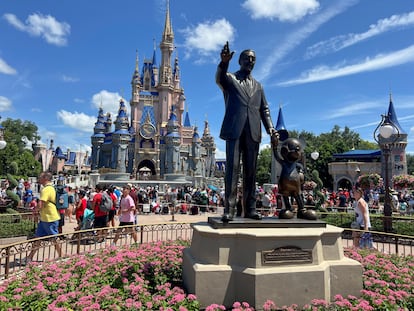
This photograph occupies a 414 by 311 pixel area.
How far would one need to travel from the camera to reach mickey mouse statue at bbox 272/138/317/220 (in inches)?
181

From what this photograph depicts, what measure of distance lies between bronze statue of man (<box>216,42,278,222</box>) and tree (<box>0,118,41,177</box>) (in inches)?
1348

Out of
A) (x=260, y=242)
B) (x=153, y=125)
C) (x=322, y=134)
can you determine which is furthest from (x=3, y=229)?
(x=322, y=134)

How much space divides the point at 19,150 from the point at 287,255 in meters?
62.5

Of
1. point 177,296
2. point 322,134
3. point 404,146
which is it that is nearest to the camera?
point 177,296

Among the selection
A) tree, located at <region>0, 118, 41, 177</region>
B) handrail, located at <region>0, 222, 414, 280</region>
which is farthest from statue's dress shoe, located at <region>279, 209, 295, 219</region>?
tree, located at <region>0, 118, 41, 177</region>

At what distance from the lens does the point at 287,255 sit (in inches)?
149

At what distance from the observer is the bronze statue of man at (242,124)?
463 centimetres

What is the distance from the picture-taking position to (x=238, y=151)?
15.4 ft

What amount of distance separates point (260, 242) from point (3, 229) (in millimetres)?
7910

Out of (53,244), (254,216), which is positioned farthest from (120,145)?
(254,216)

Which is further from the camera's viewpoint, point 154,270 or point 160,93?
point 160,93

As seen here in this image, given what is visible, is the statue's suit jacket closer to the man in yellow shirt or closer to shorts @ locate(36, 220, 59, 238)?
the man in yellow shirt

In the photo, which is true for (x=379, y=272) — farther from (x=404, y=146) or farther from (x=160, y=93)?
(x=160, y=93)

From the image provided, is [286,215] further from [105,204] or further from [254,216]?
[105,204]
